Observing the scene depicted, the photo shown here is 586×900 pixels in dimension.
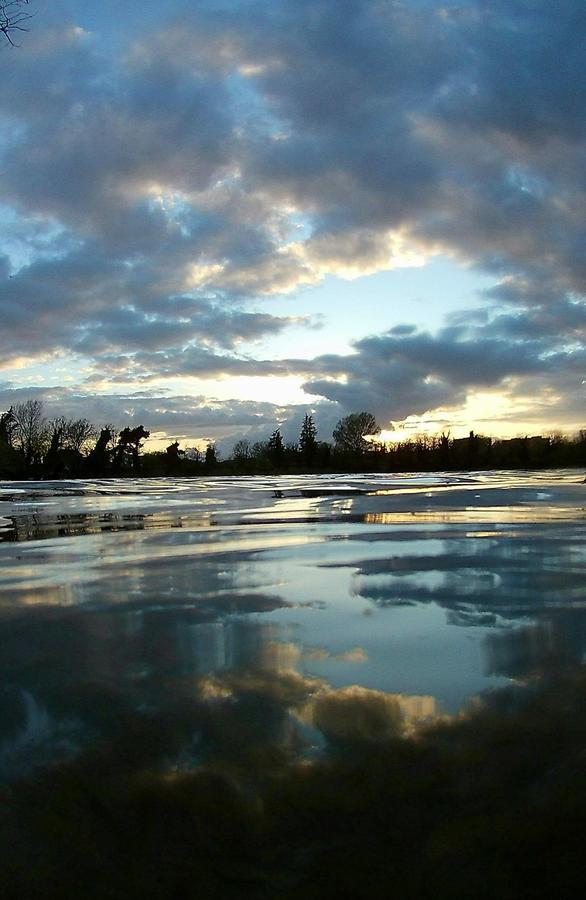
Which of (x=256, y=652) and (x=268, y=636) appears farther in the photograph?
(x=268, y=636)

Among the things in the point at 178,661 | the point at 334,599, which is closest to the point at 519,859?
the point at 178,661

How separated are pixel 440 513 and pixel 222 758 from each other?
44.5 ft

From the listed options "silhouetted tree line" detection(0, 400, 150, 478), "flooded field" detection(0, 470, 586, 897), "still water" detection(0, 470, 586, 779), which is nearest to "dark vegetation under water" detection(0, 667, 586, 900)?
"flooded field" detection(0, 470, 586, 897)

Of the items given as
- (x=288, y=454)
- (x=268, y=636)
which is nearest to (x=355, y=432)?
(x=288, y=454)

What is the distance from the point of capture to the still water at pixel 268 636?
3.40m

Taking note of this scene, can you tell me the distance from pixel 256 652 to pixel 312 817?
2.02 meters

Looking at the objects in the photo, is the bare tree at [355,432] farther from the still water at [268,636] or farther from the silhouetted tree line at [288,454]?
the still water at [268,636]

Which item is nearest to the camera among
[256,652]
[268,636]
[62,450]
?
[256,652]

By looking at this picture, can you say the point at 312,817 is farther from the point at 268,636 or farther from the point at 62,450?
the point at 62,450

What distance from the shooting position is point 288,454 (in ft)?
307

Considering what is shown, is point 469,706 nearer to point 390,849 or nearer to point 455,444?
point 390,849

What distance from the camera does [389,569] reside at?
7.75 metres

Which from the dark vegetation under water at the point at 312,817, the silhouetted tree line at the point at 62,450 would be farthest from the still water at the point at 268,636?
the silhouetted tree line at the point at 62,450

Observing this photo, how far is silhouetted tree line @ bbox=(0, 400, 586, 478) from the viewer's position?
86375mm
